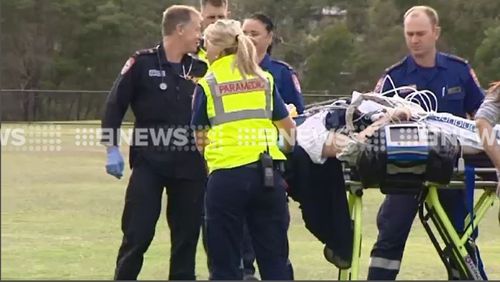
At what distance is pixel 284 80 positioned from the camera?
761cm

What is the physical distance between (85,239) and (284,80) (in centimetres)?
337

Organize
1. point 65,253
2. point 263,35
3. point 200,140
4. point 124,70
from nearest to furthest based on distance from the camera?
point 200,140 → point 124,70 → point 263,35 → point 65,253

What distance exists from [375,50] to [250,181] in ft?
141

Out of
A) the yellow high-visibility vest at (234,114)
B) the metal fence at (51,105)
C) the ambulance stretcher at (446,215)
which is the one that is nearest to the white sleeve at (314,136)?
the ambulance stretcher at (446,215)


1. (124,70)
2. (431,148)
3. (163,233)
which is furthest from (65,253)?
(431,148)

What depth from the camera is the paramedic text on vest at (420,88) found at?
6.86m

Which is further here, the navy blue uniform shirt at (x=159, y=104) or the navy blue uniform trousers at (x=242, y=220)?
the navy blue uniform shirt at (x=159, y=104)

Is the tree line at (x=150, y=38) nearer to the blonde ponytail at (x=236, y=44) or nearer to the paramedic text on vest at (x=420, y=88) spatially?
the paramedic text on vest at (x=420, y=88)

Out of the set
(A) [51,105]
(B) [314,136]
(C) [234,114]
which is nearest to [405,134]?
(B) [314,136]

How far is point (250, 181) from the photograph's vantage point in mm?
5523

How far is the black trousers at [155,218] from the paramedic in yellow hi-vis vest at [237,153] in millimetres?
1127

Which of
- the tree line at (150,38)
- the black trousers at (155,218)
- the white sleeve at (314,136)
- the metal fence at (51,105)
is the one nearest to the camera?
the white sleeve at (314,136)

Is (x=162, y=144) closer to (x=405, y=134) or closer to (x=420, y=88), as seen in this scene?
(x=405, y=134)

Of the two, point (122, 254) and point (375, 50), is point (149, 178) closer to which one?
point (122, 254)
